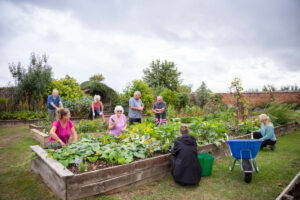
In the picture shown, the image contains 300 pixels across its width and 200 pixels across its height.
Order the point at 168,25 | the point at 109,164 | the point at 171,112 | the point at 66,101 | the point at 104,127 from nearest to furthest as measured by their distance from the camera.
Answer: the point at 109,164
the point at 104,127
the point at 168,25
the point at 171,112
the point at 66,101

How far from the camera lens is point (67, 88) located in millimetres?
12180

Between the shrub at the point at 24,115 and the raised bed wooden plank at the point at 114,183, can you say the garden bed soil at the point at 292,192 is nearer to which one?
the raised bed wooden plank at the point at 114,183

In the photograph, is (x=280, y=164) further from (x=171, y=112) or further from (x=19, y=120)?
(x=19, y=120)

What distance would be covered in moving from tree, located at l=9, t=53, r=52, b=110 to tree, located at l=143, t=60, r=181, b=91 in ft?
95.6

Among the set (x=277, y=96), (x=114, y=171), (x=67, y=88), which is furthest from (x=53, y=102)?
(x=277, y=96)

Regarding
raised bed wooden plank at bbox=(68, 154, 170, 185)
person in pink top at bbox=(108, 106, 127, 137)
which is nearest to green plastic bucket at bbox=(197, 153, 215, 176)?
raised bed wooden plank at bbox=(68, 154, 170, 185)

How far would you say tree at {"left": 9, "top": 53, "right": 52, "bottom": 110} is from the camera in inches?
416

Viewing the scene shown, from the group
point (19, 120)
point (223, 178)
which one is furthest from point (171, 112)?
point (19, 120)

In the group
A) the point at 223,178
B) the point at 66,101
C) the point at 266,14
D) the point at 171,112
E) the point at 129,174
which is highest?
the point at 266,14

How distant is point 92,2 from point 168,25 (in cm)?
359

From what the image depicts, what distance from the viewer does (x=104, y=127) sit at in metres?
6.87

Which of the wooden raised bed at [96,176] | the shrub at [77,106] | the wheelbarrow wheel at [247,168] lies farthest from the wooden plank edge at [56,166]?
the shrub at [77,106]

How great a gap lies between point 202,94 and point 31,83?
13.3 meters

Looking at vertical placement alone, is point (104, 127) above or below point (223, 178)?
above
